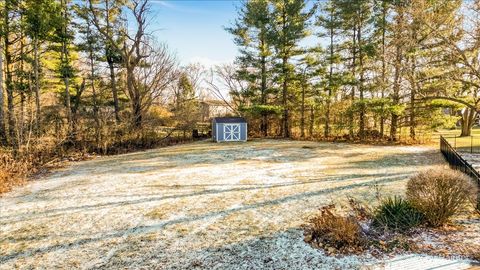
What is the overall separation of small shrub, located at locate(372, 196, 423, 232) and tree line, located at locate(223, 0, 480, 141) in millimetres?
8921

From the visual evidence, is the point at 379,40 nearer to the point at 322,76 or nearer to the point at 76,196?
the point at 322,76

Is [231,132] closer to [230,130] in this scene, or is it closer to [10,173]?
[230,130]

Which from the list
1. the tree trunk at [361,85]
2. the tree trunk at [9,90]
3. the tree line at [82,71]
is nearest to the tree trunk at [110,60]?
the tree line at [82,71]

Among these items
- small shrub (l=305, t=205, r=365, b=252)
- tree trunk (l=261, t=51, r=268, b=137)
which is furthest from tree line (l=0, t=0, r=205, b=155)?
small shrub (l=305, t=205, r=365, b=252)

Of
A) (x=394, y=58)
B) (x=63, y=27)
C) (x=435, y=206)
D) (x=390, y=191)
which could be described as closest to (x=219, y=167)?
(x=390, y=191)

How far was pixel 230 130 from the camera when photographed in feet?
61.5

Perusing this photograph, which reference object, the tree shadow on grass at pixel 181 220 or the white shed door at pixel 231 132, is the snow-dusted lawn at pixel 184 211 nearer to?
the tree shadow on grass at pixel 181 220

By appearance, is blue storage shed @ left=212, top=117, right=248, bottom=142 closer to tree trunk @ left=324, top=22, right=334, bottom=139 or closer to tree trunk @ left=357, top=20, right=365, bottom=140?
tree trunk @ left=324, top=22, right=334, bottom=139

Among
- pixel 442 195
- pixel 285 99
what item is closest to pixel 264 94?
pixel 285 99

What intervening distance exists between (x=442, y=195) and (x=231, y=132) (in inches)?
579

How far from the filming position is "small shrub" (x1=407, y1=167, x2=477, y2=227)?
4.61 metres

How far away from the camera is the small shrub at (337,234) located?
164 inches

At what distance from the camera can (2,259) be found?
13.8 ft

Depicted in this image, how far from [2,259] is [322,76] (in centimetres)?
1771
